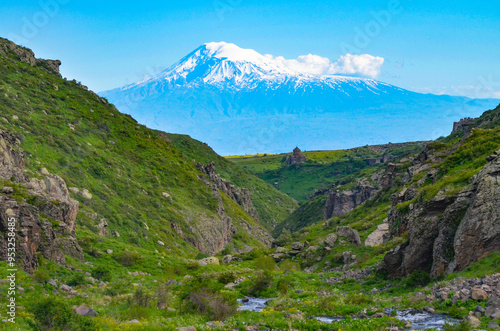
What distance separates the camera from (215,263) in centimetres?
4541

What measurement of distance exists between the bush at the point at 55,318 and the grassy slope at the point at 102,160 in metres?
21.9

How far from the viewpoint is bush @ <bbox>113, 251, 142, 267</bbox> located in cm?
3493

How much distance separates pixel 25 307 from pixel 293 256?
32768mm

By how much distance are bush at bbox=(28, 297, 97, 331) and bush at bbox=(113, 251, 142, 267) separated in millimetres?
18345

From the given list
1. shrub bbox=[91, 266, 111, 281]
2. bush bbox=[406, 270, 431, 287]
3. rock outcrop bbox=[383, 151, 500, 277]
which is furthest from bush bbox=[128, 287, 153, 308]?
rock outcrop bbox=[383, 151, 500, 277]

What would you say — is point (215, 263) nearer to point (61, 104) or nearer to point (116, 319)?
point (116, 319)

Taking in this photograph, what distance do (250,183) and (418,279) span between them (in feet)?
434

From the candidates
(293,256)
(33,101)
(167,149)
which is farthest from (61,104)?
(293,256)

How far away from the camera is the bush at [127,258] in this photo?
34.9 metres

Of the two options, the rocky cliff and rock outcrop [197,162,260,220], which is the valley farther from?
rock outcrop [197,162,260,220]

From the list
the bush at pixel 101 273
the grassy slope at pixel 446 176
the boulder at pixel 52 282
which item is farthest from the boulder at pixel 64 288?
the grassy slope at pixel 446 176

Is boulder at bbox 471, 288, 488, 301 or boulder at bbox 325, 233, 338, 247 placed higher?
boulder at bbox 325, 233, 338, 247

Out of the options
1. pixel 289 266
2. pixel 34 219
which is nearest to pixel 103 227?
pixel 34 219

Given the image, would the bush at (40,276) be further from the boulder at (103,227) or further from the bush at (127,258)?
the boulder at (103,227)
